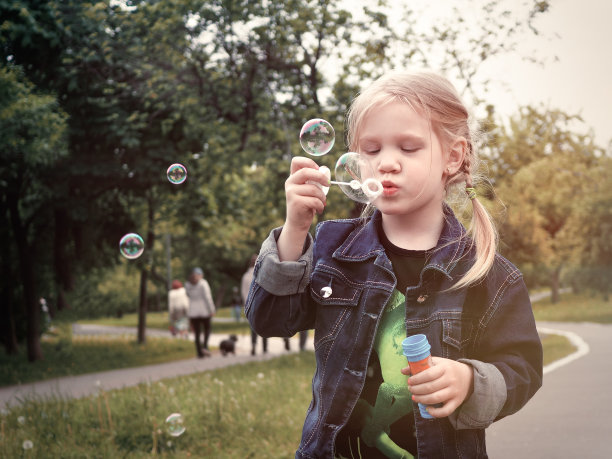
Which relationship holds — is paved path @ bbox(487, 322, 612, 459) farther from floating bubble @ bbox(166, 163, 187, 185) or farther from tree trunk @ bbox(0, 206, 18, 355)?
tree trunk @ bbox(0, 206, 18, 355)

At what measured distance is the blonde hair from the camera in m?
1.94

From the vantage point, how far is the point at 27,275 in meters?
13.6

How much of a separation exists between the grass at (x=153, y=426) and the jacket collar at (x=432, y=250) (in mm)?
3104

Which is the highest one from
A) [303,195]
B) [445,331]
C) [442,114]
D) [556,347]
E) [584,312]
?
[442,114]

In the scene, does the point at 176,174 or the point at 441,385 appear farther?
the point at 176,174

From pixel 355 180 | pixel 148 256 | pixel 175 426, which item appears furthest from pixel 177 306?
pixel 355 180

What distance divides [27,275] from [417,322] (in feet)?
42.8

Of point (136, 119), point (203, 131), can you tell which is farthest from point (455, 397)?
point (136, 119)

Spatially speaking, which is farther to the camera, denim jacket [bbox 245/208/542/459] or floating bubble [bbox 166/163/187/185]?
floating bubble [bbox 166/163/187/185]

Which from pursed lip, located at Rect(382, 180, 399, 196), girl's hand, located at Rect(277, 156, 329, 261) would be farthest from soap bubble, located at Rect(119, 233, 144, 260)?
pursed lip, located at Rect(382, 180, 399, 196)

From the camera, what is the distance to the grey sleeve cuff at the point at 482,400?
1770 millimetres

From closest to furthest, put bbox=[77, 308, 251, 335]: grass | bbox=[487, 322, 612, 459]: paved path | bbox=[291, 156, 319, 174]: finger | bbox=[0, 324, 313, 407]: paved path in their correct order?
bbox=[291, 156, 319, 174]: finger → bbox=[487, 322, 612, 459]: paved path → bbox=[0, 324, 313, 407]: paved path → bbox=[77, 308, 251, 335]: grass

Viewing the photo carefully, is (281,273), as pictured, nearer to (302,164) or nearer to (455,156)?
(302,164)

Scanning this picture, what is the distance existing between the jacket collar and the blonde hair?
2.0 inches
